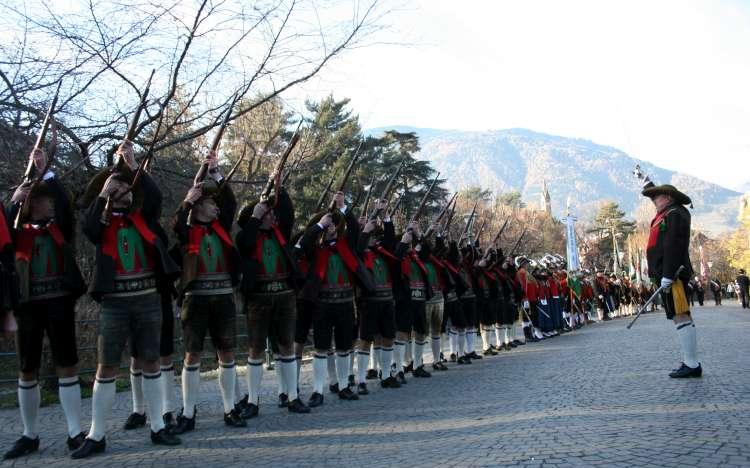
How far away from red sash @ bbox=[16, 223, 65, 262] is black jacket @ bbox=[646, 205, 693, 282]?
6.76 metres

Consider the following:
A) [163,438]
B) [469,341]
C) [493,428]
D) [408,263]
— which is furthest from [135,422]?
[469,341]

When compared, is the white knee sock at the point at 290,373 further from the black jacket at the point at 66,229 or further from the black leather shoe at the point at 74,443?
the black jacket at the point at 66,229

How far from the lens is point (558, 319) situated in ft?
72.5

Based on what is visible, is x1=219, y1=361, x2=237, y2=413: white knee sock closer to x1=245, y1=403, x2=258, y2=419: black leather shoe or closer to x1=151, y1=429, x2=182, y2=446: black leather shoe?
x1=245, y1=403, x2=258, y2=419: black leather shoe

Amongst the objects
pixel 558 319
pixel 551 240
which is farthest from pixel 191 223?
pixel 551 240

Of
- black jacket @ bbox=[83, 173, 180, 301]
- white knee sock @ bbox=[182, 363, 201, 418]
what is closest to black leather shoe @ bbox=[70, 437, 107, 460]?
white knee sock @ bbox=[182, 363, 201, 418]

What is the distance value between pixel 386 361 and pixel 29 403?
5021mm

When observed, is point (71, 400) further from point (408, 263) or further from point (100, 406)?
point (408, 263)

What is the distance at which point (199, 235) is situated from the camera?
689cm

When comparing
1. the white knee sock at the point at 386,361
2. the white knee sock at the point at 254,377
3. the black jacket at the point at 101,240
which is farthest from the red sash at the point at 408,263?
the black jacket at the point at 101,240

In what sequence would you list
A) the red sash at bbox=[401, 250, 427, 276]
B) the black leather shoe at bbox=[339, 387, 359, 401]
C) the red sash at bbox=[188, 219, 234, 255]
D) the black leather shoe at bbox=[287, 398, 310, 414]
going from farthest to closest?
the red sash at bbox=[401, 250, 427, 276] → the black leather shoe at bbox=[339, 387, 359, 401] → the black leather shoe at bbox=[287, 398, 310, 414] → the red sash at bbox=[188, 219, 234, 255]

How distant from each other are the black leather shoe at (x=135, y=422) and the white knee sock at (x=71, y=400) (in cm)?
110

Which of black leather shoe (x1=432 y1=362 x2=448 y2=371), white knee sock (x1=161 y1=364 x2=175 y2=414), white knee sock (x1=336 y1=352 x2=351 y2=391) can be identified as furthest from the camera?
black leather shoe (x1=432 y1=362 x2=448 y2=371)

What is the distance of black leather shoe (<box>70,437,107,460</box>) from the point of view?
5715 millimetres
